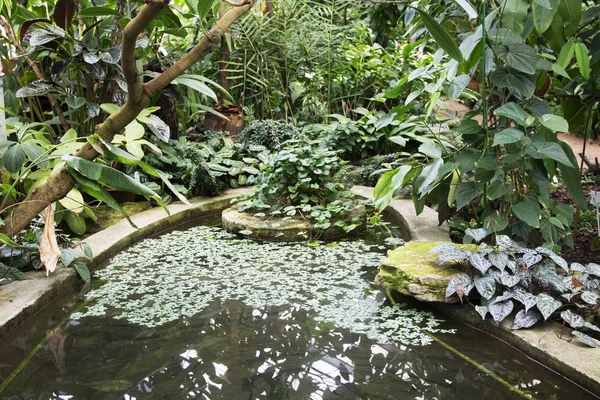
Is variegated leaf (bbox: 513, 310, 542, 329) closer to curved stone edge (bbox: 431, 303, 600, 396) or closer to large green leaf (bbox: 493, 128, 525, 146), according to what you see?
curved stone edge (bbox: 431, 303, 600, 396)

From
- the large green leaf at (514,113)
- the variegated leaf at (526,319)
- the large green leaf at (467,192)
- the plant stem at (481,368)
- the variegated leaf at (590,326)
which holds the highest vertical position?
the large green leaf at (514,113)

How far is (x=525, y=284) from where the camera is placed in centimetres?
238

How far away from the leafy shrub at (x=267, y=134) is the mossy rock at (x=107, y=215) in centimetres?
199

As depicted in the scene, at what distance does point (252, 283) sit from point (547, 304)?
157cm

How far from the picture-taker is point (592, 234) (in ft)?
11.9

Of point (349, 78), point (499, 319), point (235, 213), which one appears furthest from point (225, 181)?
point (499, 319)

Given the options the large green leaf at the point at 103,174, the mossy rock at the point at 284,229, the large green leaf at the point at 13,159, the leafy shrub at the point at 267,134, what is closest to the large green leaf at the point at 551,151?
the large green leaf at the point at 103,174

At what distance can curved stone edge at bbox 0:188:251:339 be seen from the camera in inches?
101

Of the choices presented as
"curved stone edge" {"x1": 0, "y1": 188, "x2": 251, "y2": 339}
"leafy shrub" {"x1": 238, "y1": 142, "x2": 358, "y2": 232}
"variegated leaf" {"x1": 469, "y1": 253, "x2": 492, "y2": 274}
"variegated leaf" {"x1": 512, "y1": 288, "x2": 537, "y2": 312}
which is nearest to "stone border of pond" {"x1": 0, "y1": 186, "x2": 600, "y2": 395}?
"curved stone edge" {"x1": 0, "y1": 188, "x2": 251, "y2": 339}

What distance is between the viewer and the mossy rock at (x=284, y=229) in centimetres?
405

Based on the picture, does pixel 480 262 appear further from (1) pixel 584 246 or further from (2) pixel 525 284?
(1) pixel 584 246

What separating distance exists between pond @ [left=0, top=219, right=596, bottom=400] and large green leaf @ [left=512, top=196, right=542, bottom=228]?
586 millimetres

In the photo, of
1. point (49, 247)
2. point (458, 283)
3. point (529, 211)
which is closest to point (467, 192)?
point (529, 211)

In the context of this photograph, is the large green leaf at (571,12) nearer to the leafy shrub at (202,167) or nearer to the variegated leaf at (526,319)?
the variegated leaf at (526,319)
